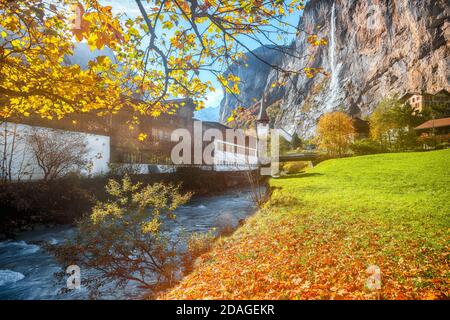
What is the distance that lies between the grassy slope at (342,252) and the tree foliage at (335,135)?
19086mm

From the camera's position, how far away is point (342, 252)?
4301 millimetres

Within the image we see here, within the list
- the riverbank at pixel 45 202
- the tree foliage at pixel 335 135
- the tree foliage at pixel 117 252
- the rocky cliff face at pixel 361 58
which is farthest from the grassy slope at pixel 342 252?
the rocky cliff face at pixel 361 58

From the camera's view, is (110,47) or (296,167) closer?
(110,47)

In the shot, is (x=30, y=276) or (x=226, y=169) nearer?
(x=30, y=276)

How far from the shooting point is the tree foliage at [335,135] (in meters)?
26.5

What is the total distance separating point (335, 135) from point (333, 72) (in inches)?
1959

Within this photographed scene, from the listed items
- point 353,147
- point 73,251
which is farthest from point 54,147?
point 353,147

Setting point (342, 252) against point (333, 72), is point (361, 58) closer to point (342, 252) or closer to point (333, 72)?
point (333, 72)

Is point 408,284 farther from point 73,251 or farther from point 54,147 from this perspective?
point 54,147

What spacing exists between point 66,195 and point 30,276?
20.4 feet

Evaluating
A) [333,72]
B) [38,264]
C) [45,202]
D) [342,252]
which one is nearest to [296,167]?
[342,252]

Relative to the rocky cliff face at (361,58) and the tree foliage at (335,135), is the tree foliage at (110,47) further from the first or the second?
the rocky cliff face at (361,58)

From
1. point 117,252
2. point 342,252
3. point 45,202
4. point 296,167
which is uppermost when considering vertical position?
point 296,167
